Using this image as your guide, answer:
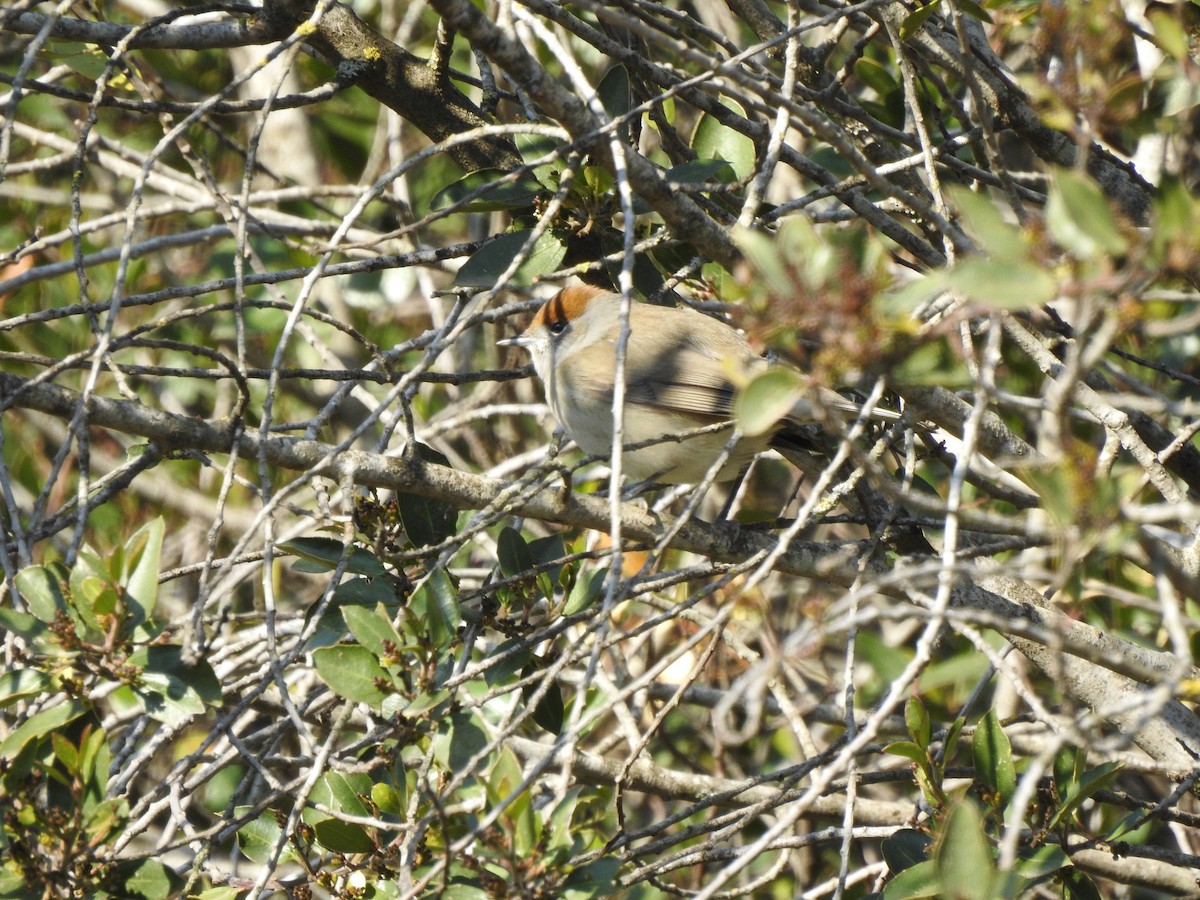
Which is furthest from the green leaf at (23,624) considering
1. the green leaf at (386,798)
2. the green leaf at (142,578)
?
the green leaf at (386,798)

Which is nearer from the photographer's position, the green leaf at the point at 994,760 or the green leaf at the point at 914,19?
the green leaf at the point at 994,760

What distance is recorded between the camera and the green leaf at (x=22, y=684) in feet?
7.17

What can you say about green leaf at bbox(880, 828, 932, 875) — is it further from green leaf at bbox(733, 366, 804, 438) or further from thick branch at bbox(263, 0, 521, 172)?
thick branch at bbox(263, 0, 521, 172)

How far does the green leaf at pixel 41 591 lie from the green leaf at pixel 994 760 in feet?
6.58

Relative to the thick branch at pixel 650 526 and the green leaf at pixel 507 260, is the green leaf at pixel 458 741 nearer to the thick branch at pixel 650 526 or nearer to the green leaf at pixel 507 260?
the thick branch at pixel 650 526

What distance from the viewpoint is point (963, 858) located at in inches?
69.6

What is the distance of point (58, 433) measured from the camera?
6203mm

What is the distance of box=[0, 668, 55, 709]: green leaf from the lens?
219cm

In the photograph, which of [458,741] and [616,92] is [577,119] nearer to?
[616,92]

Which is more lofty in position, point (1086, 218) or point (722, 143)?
point (1086, 218)

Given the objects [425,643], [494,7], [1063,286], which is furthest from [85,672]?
[494,7]

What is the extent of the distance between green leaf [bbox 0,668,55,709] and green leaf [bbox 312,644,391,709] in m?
0.52

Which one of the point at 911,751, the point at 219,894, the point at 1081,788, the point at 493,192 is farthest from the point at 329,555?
the point at 1081,788

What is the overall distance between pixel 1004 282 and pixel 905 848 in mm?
1619
